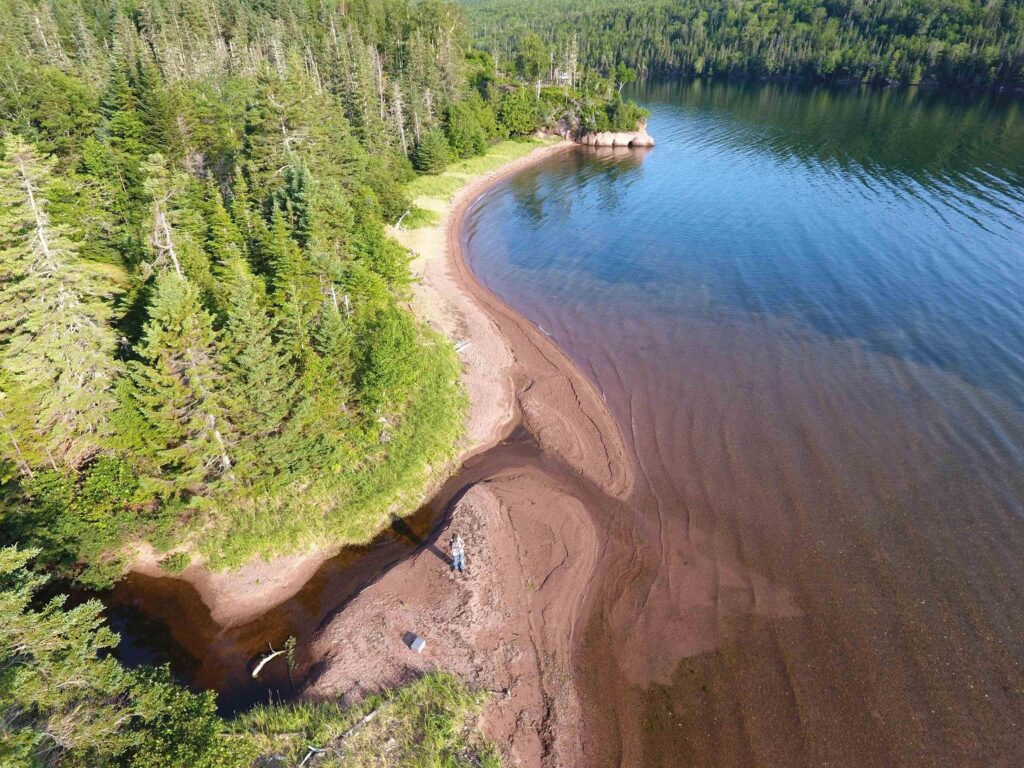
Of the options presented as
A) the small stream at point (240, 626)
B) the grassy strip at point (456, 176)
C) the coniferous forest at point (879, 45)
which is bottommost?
the small stream at point (240, 626)

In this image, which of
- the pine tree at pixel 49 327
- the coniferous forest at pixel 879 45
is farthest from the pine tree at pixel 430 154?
the coniferous forest at pixel 879 45

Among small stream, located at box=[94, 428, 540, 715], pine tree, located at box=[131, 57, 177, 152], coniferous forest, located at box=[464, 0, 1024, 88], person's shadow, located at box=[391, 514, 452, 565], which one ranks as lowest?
small stream, located at box=[94, 428, 540, 715]

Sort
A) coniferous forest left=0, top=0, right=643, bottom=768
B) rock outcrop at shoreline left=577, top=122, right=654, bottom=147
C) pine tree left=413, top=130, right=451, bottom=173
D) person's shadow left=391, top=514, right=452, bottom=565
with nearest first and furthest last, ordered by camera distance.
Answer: coniferous forest left=0, top=0, right=643, bottom=768 → person's shadow left=391, top=514, right=452, bottom=565 → pine tree left=413, top=130, right=451, bottom=173 → rock outcrop at shoreline left=577, top=122, right=654, bottom=147

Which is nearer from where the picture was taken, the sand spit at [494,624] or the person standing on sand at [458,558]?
the sand spit at [494,624]

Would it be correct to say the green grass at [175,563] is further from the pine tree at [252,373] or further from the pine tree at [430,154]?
the pine tree at [430,154]

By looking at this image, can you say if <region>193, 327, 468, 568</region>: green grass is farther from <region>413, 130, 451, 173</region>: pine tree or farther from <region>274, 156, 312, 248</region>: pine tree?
<region>413, 130, 451, 173</region>: pine tree

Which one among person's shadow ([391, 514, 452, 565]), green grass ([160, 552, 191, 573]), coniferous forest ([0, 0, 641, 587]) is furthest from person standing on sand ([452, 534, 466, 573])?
green grass ([160, 552, 191, 573])

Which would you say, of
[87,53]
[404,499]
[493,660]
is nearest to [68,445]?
[404,499]
